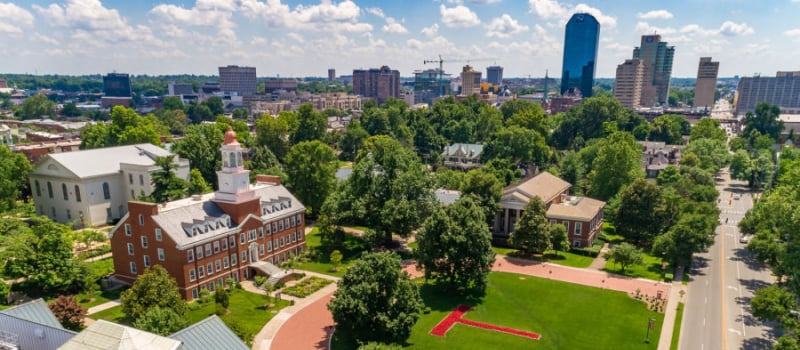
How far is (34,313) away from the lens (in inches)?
1298

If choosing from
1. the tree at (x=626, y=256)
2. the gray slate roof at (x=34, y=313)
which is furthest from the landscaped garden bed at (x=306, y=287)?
the tree at (x=626, y=256)

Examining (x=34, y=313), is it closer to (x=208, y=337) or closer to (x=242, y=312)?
(x=208, y=337)

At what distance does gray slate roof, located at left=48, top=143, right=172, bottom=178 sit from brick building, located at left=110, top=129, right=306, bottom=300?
2876 cm

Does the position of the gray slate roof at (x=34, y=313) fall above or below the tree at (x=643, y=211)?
above

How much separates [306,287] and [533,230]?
30.7 meters

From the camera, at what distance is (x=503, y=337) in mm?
45625

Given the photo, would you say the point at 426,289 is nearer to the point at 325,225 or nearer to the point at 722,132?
the point at 325,225

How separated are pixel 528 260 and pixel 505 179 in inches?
1371

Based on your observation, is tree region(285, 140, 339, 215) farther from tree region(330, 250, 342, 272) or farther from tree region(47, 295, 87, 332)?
tree region(47, 295, 87, 332)

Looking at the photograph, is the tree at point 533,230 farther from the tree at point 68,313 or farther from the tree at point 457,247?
the tree at point 68,313

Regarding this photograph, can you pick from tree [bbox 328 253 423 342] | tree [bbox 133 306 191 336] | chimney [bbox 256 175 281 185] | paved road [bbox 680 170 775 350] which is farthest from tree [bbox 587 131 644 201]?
tree [bbox 133 306 191 336]

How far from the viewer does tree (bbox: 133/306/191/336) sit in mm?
35969

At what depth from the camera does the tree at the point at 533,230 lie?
216 feet

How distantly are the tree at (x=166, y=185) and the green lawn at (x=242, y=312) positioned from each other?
24209mm
